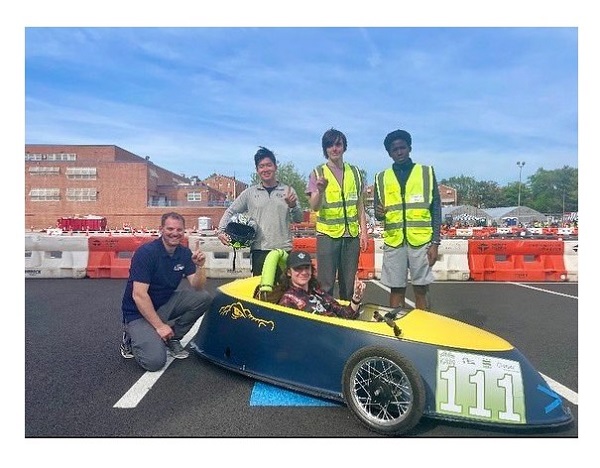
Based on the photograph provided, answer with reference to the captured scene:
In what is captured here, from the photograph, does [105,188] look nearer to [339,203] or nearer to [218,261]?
[218,261]

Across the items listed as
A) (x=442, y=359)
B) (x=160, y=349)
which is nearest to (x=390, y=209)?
(x=442, y=359)

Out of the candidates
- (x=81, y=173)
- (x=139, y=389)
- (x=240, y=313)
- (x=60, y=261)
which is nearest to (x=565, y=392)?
(x=240, y=313)

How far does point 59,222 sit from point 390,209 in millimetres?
4721

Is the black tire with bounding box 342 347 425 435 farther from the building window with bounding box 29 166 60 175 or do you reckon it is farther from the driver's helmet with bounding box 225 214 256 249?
the building window with bounding box 29 166 60 175

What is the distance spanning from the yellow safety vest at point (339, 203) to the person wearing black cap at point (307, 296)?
751 mm

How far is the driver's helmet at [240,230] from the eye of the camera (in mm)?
3918

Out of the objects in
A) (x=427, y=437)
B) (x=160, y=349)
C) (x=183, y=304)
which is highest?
(x=183, y=304)

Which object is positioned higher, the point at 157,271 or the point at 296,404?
the point at 157,271

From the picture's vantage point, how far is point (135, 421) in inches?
105

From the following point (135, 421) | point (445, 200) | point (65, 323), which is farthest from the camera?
point (65, 323)

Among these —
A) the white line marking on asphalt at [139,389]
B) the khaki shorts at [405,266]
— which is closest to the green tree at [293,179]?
the khaki shorts at [405,266]

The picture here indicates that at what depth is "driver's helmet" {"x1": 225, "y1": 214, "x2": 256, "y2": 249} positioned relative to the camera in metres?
3.92

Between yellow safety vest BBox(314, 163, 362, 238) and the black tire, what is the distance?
155cm

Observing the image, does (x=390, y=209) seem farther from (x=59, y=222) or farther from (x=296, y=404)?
(x=59, y=222)
